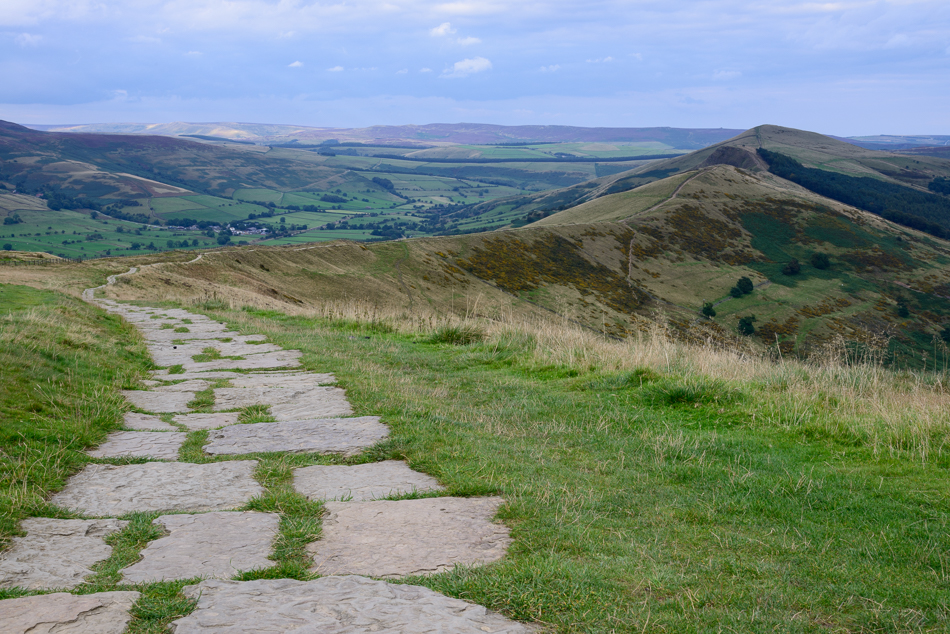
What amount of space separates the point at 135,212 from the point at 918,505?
19552 centimetres

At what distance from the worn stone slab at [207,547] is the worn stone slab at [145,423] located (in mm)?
2729

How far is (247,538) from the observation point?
3.95 m

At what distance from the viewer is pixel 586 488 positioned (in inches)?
198

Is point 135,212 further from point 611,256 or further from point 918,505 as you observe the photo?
point 918,505

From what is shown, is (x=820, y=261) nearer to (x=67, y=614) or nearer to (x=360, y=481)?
(x=360, y=481)

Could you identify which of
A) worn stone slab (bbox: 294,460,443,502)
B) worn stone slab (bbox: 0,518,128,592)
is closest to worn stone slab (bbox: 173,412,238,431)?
worn stone slab (bbox: 294,460,443,502)

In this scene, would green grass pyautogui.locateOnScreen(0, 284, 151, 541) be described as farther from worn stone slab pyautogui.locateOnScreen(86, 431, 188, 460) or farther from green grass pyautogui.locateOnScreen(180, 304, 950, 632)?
green grass pyautogui.locateOnScreen(180, 304, 950, 632)

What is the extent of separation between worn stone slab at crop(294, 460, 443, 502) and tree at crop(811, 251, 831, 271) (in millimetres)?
92614

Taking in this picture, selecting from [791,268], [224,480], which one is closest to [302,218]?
[791,268]

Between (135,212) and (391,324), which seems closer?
(391,324)

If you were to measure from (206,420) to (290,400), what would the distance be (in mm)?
1196

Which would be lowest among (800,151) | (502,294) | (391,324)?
(502,294)

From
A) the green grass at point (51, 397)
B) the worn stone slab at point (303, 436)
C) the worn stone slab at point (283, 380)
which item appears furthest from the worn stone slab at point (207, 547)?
the worn stone slab at point (283, 380)

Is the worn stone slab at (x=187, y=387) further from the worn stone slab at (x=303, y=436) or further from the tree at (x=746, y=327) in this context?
the tree at (x=746, y=327)
